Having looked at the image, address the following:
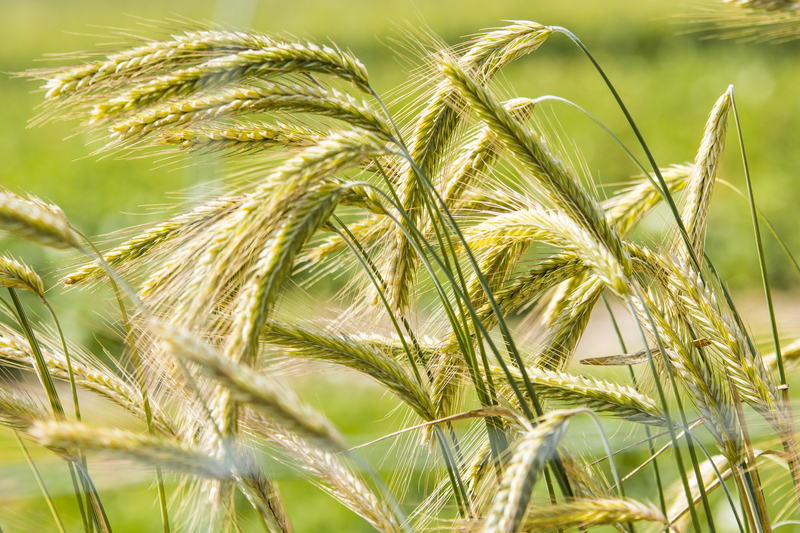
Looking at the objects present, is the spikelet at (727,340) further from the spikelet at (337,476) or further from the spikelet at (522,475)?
the spikelet at (337,476)

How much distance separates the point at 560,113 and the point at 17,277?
442 centimetres

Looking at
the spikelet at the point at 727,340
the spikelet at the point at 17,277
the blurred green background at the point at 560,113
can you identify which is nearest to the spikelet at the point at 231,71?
the spikelet at the point at 17,277

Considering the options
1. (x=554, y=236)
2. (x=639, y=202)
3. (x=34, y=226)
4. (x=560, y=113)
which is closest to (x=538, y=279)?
(x=554, y=236)

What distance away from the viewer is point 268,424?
2.20 feet

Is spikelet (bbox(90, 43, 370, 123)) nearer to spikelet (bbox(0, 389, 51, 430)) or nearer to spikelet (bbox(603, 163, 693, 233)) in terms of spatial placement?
spikelet (bbox(0, 389, 51, 430))

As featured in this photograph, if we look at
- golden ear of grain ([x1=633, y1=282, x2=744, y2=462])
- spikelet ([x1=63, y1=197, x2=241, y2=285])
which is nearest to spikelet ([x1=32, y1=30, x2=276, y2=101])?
spikelet ([x1=63, y1=197, x2=241, y2=285])

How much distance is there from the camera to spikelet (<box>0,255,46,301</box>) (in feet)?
2.18

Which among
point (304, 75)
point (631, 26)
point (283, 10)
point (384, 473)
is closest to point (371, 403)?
point (384, 473)

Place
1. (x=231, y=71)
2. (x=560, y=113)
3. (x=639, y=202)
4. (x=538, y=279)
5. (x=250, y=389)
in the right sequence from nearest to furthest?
Result: (x=250, y=389) → (x=231, y=71) → (x=538, y=279) → (x=639, y=202) → (x=560, y=113)

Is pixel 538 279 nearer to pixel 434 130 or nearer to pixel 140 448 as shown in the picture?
pixel 434 130

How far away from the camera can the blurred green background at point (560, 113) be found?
277 cm

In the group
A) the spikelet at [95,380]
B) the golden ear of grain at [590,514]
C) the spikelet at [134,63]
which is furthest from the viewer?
the spikelet at [95,380]

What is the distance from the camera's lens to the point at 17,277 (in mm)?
686

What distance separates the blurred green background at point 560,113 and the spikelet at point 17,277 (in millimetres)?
1069
